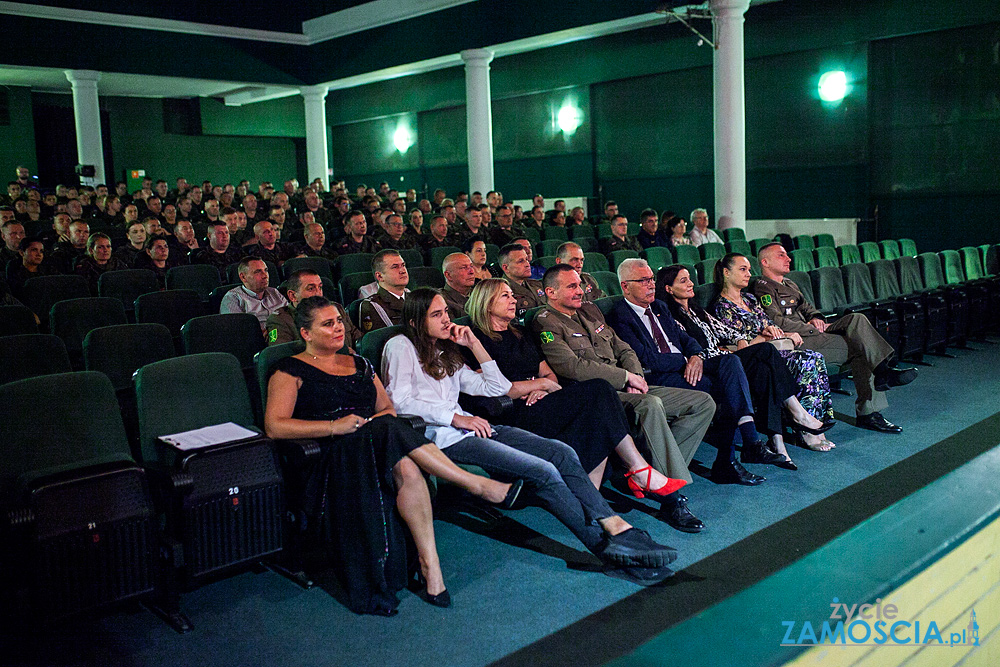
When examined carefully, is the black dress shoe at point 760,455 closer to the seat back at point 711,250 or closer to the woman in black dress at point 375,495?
the woman in black dress at point 375,495

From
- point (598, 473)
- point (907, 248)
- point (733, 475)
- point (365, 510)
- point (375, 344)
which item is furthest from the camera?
point (907, 248)

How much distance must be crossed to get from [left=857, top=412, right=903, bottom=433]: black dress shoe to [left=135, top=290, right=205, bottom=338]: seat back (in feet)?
13.2

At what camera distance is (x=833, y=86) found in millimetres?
11758

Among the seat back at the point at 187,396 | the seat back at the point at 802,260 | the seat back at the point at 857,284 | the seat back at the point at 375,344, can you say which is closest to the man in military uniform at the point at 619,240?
A: the seat back at the point at 802,260

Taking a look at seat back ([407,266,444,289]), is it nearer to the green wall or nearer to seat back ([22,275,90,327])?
seat back ([22,275,90,327])

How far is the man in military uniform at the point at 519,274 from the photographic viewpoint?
5.06 meters

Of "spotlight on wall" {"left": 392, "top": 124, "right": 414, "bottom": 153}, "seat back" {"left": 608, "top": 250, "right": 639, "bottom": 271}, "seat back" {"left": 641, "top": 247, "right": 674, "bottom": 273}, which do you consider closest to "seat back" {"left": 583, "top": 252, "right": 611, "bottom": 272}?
"seat back" {"left": 608, "top": 250, "right": 639, "bottom": 271}

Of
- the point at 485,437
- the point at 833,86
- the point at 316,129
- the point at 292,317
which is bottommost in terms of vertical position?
the point at 485,437

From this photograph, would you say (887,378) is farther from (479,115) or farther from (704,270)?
(479,115)

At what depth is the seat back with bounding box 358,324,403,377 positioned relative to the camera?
3.69 m

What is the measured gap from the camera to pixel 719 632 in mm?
874

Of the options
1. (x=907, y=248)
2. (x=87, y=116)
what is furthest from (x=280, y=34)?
(x=907, y=248)

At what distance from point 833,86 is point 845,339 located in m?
8.20

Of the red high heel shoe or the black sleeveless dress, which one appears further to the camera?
the red high heel shoe
